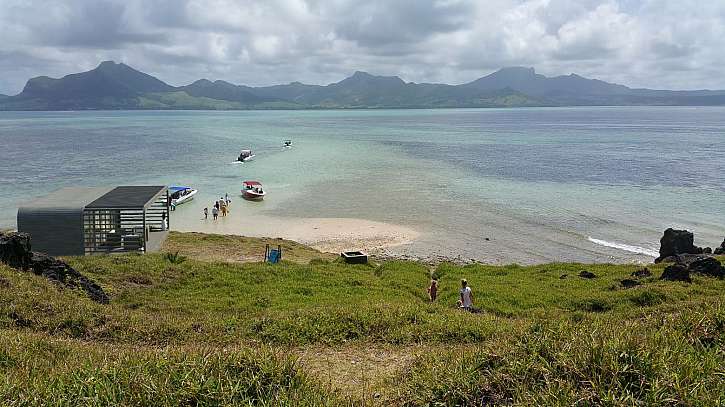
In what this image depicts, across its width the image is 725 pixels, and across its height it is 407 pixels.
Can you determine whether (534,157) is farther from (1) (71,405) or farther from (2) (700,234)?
(1) (71,405)

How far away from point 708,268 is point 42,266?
23874 mm

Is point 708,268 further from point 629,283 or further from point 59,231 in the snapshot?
point 59,231

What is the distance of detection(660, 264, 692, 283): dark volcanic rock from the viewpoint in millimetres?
20734

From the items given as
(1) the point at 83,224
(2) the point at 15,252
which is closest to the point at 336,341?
(2) the point at 15,252

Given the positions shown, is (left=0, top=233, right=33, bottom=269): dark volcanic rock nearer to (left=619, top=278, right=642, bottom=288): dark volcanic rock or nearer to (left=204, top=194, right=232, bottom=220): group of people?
(left=619, top=278, right=642, bottom=288): dark volcanic rock

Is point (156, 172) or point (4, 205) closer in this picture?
point (4, 205)

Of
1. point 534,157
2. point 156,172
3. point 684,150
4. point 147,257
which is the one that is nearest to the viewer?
point 147,257

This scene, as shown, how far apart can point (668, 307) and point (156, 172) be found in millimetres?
68648

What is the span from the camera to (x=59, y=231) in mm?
24906

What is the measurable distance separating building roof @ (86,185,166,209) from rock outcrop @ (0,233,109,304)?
349 inches

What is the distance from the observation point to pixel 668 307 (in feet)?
50.9

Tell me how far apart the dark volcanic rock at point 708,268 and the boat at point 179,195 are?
144ft

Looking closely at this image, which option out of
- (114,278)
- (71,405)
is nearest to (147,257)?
(114,278)

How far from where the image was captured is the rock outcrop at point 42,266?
15.7m
